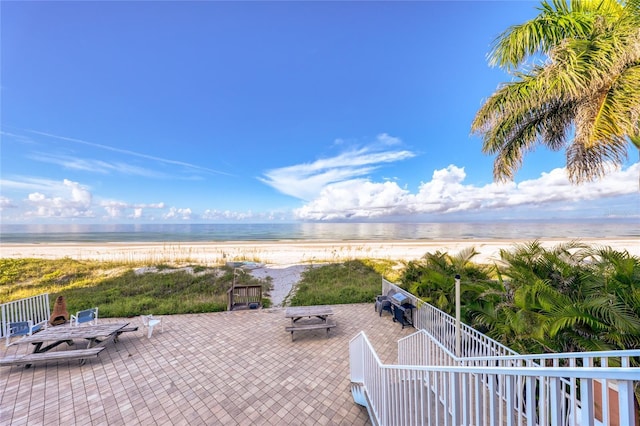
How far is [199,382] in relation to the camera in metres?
4.70

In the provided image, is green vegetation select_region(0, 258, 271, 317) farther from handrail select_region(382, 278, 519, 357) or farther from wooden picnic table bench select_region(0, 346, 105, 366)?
handrail select_region(382, 278, 519, 357)

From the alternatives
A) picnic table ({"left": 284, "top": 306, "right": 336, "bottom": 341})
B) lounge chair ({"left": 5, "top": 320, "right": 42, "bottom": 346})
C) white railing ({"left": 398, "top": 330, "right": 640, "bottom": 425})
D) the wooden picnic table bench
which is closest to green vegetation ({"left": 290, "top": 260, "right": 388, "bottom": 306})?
picnic table ({"left": 284, "top": 306, "right": 336, "bottom": 341})

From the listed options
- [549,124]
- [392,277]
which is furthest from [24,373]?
[549,124]

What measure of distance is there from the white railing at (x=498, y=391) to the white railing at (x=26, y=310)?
897cm

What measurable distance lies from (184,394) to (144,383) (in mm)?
986

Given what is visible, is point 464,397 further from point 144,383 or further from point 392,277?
point 392,277

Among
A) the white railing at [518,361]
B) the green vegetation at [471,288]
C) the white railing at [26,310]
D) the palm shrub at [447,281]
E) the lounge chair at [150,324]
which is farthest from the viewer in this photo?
the white railing at [26,310]

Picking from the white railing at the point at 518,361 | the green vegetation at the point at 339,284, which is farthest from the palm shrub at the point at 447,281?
the green vegetation at the point at 339,284

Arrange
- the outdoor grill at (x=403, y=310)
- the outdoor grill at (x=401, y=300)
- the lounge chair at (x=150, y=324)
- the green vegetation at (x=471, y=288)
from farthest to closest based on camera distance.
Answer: the outdoor grill at (x=401, y=300), the outdoor grill at (x=403, y=310), the lounge chair at (x=150, y=324), the green vegetation at (x=471, y=288)

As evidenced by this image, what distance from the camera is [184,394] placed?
4.38m

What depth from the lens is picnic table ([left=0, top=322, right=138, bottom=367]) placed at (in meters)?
4.97

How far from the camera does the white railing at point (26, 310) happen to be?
6.70m

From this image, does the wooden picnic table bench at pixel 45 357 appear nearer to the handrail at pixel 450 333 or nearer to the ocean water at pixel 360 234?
the handrail at pixel 450 333

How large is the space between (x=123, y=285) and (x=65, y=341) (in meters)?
7.30
